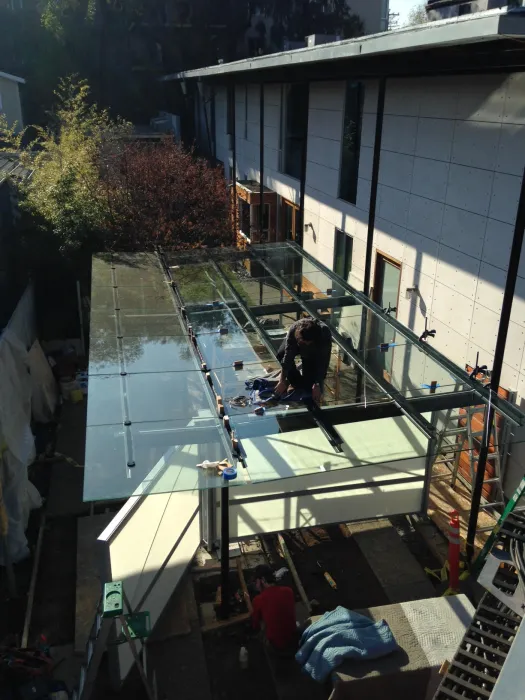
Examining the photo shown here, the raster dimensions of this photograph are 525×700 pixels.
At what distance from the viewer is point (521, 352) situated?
22.6 feet

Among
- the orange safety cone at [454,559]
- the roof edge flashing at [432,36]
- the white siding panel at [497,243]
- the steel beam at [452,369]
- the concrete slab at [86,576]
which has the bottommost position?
the concrete slab at [86,576]

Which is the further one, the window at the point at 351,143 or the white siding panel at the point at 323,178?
the white siding panel at the point at 323,178

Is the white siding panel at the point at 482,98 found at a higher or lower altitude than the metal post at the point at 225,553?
higher

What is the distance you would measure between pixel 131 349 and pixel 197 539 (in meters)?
2.45

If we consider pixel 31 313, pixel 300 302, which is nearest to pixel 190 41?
pixel 31 313

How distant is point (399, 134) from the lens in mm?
9250

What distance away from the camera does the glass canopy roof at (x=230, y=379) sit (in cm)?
509

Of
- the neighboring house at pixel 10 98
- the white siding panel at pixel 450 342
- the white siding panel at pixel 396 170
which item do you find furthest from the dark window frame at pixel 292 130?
the neighboring house at pixel 10 98

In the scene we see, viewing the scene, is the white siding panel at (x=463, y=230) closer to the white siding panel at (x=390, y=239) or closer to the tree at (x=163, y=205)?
the white siding panel at (x=390, y=239)

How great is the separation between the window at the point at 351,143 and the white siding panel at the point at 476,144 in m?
3.14

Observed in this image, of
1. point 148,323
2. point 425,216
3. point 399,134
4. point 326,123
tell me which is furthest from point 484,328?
point 326,123

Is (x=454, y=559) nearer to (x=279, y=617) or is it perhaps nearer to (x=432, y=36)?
(x=279, y=617)

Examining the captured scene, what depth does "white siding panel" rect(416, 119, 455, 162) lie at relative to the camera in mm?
8070

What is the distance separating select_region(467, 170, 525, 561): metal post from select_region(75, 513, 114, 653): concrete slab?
437cm
